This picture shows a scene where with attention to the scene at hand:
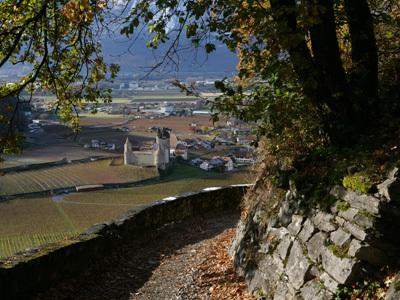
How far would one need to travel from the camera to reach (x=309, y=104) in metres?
6.98

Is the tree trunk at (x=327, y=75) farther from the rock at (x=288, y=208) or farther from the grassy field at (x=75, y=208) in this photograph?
the grassy field at (x=75, y=208)

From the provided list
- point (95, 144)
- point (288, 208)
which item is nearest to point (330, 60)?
point (288, 208)

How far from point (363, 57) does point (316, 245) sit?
2.93 meters

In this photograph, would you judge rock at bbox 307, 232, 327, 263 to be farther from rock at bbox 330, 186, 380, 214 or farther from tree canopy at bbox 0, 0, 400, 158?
tree canopy at bbox 0, 0, 400, 158

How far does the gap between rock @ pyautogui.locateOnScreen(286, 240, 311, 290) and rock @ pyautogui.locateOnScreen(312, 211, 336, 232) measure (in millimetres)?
402

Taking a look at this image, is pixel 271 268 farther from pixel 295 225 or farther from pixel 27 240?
pixel 27 240

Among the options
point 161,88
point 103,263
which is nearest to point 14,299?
point 103,263

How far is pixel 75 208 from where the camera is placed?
30.0 meters

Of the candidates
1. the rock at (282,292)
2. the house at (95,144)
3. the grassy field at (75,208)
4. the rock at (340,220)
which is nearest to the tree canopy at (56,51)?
the rock at (282,292)

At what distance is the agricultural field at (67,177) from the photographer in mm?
36975

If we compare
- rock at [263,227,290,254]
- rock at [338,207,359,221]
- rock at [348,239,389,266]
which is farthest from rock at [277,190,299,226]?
rock at [348,239,389,266]

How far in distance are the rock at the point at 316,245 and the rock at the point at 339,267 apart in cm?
15

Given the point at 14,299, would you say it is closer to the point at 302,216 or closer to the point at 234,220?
the point at 302,216

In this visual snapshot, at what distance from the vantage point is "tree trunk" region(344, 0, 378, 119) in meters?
6.78
